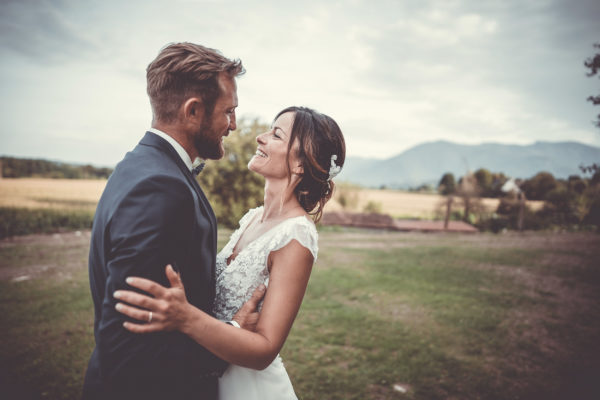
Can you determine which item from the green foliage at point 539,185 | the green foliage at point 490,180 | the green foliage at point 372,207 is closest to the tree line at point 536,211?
the green foliage at point 539,185

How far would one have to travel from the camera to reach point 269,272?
8.02ft

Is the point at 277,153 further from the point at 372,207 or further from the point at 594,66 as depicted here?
the point at 372,207

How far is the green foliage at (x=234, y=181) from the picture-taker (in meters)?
13.7

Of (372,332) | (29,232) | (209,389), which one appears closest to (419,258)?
(372,332)

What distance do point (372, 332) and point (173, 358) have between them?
7.17 m

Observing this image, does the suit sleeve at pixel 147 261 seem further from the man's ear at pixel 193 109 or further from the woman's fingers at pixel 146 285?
the man's ear at pixel 193 109

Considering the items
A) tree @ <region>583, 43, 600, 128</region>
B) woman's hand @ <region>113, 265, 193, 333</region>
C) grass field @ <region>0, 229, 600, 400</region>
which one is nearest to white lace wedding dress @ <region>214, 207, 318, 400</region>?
woman's hand @ <region>113, 265, 193, 333</region>

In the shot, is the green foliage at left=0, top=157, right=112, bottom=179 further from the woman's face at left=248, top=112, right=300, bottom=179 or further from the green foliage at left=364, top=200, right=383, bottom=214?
the woman's face at left=248, top=112, right=300, bottom=179

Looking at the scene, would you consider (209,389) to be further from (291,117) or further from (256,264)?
(291,117)

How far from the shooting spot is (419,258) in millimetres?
15773

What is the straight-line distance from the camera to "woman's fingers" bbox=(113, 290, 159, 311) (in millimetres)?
1513

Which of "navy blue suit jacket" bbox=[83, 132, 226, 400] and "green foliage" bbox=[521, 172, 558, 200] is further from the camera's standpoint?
"green foliage" bbox=[521, 172, 558, 200]

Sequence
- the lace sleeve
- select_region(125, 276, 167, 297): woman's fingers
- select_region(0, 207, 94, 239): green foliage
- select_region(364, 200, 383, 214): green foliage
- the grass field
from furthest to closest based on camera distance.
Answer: select_region(364, 200, 383, 214): green foliage, select_region(0, 207, 94, 239): green foliage, the grass field, the lace sleeve, select_region(125, 276, 167, 297): woman's fingers

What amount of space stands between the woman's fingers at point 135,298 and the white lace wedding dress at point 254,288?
3.15ft
